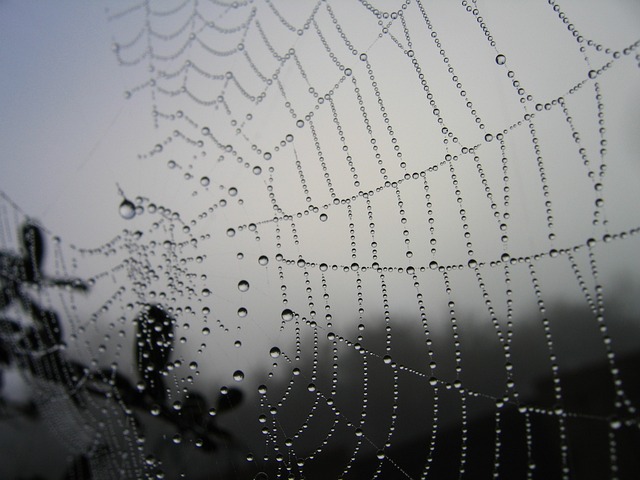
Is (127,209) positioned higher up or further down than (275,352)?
higher up

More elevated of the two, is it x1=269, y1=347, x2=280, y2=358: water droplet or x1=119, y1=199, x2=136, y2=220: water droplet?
x1=119, y1=199, x2=136, y2=220: water droplet

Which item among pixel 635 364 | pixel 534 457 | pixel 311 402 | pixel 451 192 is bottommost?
pixel 534 457

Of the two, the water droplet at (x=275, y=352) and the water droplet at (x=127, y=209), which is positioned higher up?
the water droplet at (x=127, y=209)

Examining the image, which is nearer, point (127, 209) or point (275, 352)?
point (275, 352)

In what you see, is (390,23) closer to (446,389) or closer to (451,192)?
(451,192)

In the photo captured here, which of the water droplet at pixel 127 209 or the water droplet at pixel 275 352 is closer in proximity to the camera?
the water droplet at pixel 275 352

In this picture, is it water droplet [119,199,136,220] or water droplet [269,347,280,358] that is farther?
water droplet [119,199,136,220]

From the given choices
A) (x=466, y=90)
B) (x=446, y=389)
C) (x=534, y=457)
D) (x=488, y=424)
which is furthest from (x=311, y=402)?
(x=466, y=90)

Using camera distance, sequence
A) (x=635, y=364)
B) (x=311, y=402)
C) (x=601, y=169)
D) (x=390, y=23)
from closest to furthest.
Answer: (x=601, y=169), (x=635, y=364), (x=390, y=23), (x=311, y=402)
